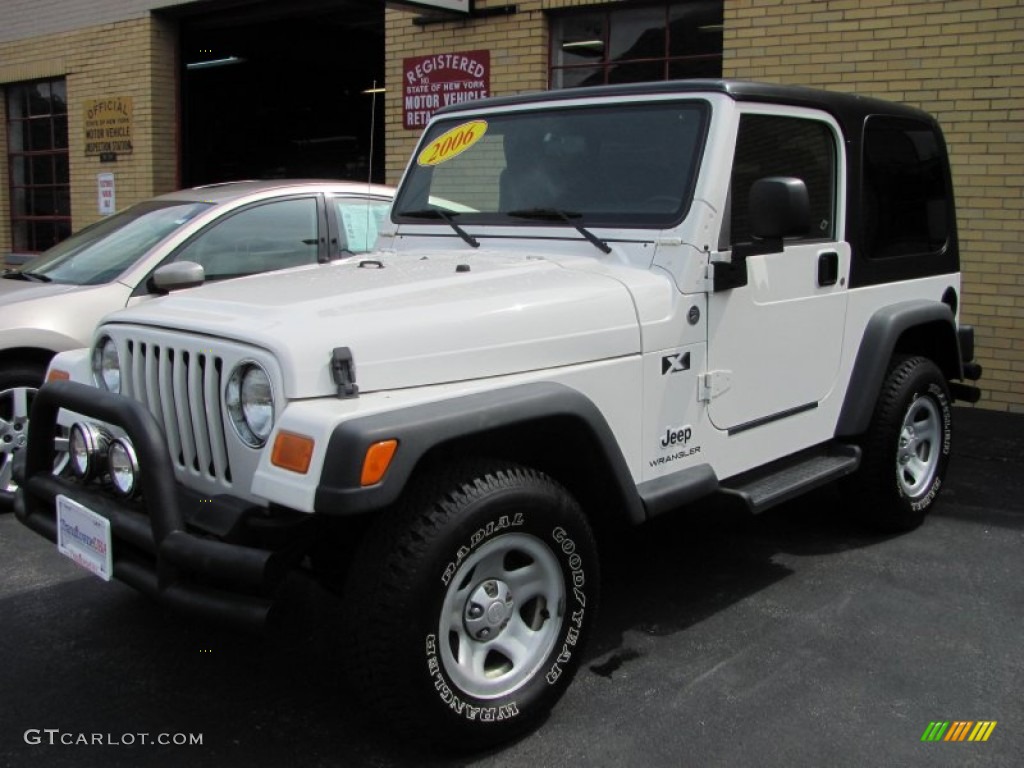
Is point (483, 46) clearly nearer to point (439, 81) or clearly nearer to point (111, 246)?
point (439, 81)

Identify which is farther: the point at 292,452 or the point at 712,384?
the point at 712,384

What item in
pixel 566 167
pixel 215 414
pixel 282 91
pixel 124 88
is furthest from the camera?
pixel 282 91

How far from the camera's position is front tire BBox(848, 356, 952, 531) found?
14.8 ft

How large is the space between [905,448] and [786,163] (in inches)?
62.7

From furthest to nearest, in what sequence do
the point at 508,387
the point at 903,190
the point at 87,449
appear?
the point at 903,190
the point at 87,449
the point at 508,387

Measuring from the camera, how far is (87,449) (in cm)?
303

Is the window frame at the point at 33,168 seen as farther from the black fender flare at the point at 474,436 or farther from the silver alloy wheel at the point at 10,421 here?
the black fender flare at the point at 474,436

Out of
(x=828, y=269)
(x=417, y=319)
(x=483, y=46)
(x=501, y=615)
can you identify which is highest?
(x=483, y=46)

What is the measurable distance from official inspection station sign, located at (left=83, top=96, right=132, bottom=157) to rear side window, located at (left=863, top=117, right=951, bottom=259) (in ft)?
29.7

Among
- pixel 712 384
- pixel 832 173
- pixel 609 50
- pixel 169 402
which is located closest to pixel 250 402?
pixel 169 402

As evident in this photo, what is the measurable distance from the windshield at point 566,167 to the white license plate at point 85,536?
1.89 metres

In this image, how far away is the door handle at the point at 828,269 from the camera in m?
4.12

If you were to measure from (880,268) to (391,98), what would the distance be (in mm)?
5911

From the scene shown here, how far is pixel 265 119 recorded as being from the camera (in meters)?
14.5
